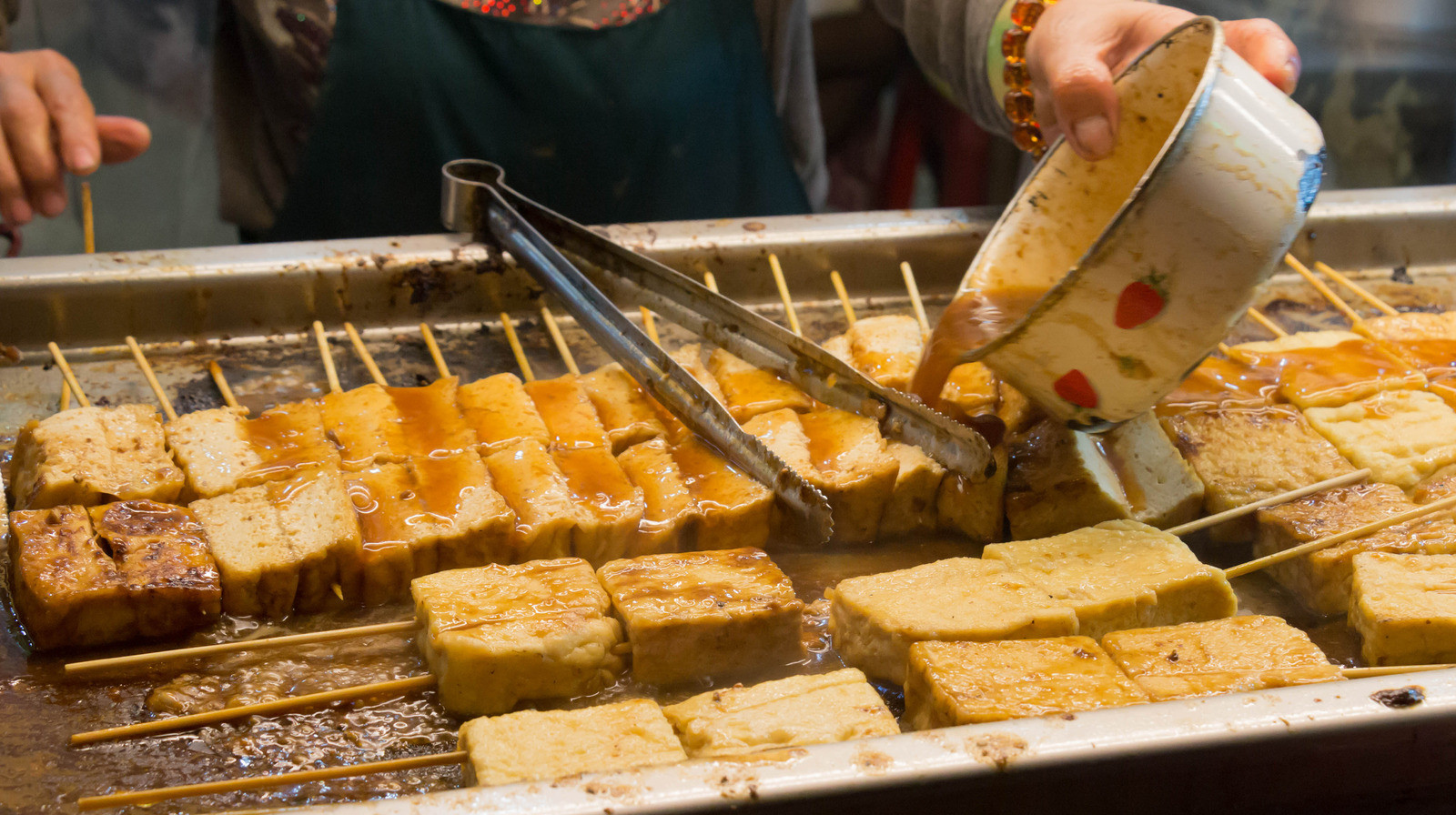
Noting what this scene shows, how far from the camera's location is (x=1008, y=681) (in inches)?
83.1

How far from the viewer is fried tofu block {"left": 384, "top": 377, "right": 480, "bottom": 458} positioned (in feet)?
9.04

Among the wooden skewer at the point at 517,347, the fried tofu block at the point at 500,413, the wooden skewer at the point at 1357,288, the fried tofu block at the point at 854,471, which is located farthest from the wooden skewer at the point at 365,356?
the wooden skewer at the point at 1357,288

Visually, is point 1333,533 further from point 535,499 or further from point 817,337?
point 535,499

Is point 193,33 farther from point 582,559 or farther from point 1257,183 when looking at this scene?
point 1257,183

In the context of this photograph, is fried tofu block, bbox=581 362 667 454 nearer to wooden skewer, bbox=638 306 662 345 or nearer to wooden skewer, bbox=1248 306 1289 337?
wooden skewer, bbox=638 306 662 345

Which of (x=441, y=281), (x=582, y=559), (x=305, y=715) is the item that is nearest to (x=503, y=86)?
(x=441, y=281)

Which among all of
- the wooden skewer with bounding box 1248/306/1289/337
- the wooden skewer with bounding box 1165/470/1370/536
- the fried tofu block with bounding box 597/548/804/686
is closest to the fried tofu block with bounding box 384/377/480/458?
the fried tofu block with bounding box 597/548/804/686

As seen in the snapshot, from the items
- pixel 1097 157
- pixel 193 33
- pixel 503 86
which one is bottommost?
pixel 193 33

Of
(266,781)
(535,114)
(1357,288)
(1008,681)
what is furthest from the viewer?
(535,114)

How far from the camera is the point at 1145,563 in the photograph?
2.48m

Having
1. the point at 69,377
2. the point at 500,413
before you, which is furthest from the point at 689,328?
the point at 69,377

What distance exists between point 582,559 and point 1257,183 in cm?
160

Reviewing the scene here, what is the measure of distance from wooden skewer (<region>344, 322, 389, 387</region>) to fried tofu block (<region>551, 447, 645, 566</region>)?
661mm

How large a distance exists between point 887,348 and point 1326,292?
160 cm
